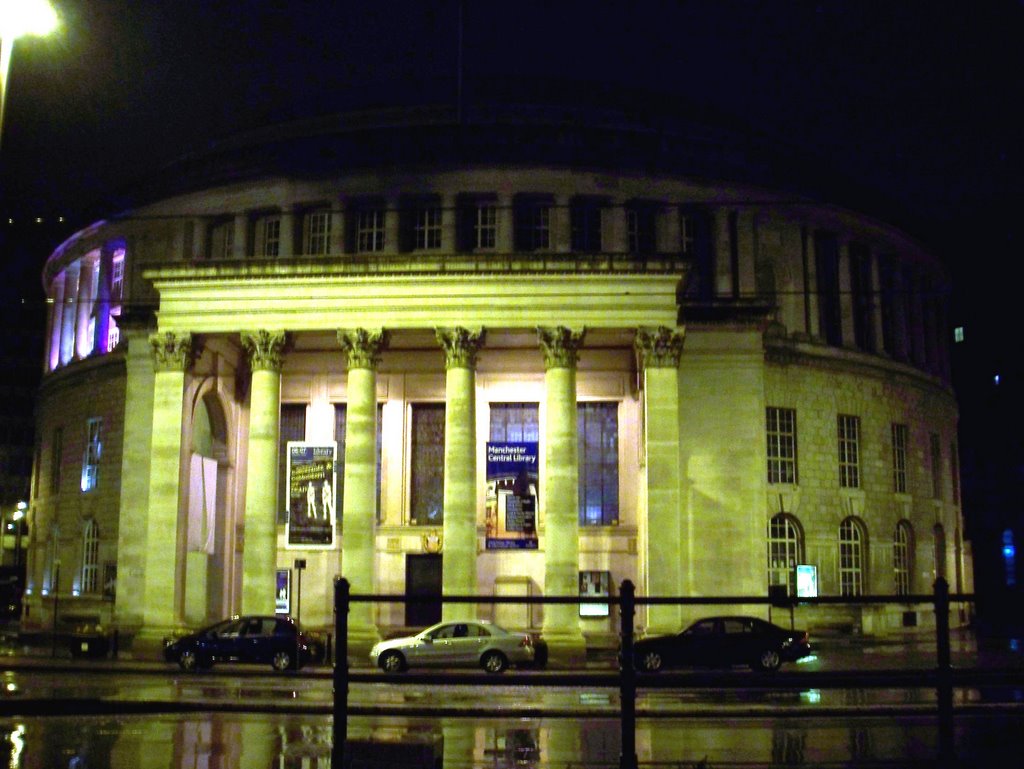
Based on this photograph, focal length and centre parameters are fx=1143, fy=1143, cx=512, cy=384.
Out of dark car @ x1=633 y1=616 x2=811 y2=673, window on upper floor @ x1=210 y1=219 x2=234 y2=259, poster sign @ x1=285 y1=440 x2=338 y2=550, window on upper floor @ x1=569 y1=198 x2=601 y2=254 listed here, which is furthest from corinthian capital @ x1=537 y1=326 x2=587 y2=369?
window on upper floor @ x1=210 y1=219 x2=234 y2=259

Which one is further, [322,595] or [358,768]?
[322,595]

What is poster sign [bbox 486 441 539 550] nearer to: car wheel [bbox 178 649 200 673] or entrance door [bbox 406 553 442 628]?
entrance door [bbox 406 553 442 628]

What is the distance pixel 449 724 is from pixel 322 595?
85.8 feet

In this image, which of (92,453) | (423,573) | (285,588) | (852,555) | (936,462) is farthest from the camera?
(936,462)

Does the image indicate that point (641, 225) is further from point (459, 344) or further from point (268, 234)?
point (268, 234)

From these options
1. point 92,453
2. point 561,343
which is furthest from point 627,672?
point 92,453

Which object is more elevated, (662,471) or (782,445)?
(782,445)

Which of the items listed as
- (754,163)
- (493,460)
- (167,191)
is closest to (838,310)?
(754,163)

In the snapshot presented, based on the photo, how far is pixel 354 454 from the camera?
36.1 m

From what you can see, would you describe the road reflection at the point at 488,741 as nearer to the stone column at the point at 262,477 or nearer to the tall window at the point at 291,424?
the stone column at the point at 262,477

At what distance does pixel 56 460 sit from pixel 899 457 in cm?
4017

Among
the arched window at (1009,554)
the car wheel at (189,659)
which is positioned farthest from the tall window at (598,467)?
the arched window at (1009,554)

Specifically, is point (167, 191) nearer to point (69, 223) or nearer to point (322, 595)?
point (69, 223)

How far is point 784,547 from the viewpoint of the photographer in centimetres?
4616
